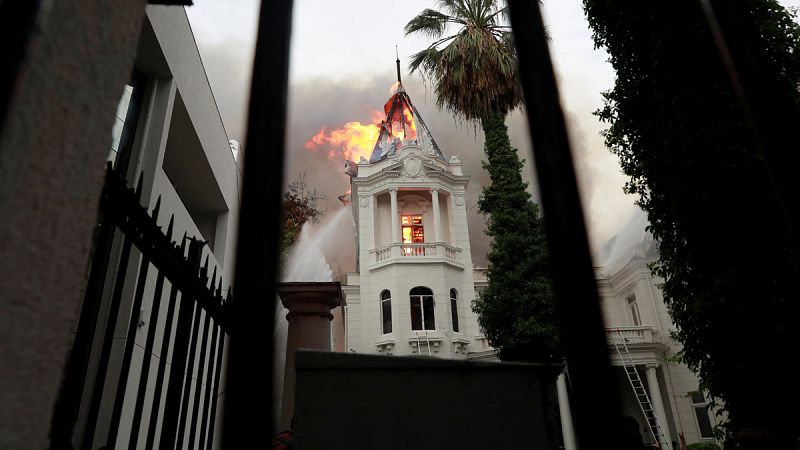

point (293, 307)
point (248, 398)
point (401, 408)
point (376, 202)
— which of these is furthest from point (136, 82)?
point (376, 202)

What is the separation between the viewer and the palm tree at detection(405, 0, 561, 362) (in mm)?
16953

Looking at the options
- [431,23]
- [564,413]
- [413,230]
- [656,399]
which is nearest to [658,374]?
[656,399]

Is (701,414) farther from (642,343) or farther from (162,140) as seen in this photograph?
(162,140)

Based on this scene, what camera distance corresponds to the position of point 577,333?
0.89 m

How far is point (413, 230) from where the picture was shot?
1051 inches

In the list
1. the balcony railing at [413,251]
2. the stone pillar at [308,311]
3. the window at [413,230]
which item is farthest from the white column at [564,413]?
the window at [413,230]

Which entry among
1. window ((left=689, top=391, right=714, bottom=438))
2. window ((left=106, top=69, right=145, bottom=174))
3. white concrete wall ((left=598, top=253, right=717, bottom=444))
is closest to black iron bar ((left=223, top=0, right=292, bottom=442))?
window ((left=106, top=69, right=145, bottom=174))

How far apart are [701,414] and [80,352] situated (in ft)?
79.5

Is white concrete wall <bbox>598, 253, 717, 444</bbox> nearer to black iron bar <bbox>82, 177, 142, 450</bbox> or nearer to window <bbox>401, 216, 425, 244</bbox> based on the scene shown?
window <bbox>401, 216, 425, 244</bbox>

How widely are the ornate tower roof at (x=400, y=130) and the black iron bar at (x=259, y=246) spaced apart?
1074 inches

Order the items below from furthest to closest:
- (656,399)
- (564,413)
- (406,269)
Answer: (406,269), (656,399), (564,413)

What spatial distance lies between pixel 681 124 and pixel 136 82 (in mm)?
7511

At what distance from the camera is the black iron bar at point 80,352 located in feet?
3.81

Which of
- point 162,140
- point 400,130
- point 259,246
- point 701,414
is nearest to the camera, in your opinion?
point 259,246
